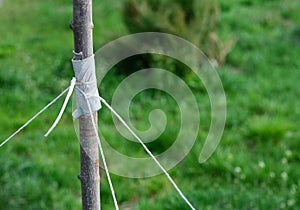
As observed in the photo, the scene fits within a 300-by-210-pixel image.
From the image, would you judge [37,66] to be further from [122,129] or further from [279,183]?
[279,183]

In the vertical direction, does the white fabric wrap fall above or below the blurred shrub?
below

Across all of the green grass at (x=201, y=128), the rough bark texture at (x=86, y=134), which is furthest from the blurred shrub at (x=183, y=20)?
the rough bark texture at (x=86, y=134)

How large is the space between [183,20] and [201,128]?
1254 millimetres

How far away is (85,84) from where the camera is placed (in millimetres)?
1375

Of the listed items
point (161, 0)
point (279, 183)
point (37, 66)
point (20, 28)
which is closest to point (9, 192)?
point (279, 183)

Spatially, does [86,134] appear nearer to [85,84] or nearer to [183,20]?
[85,84]

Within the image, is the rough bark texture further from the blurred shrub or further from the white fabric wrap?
the blurred shrub

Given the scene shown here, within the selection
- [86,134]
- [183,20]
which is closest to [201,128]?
[183,20]

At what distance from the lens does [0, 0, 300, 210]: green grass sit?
3070 millimetres

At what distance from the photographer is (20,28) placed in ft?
20.2

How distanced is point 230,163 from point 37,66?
2.32m

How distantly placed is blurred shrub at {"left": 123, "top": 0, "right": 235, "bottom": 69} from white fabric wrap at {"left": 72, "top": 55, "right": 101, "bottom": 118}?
332 cm

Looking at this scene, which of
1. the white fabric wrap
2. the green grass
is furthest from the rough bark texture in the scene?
the green grass

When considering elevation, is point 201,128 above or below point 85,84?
below
